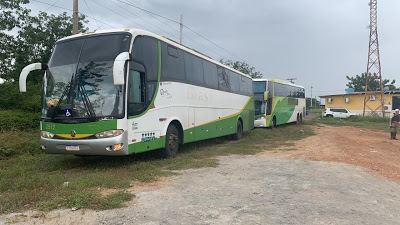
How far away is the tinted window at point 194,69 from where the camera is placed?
10.2m

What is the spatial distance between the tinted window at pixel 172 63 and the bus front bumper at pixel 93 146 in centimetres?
253

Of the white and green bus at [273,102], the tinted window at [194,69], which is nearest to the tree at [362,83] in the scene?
the white and green bus at [273,102]

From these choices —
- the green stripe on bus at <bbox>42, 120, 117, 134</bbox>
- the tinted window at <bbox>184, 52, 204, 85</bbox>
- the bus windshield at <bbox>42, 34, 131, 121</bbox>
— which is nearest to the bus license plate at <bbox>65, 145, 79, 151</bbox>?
the green stripe on bus at <bbox>42, 120, 117, 134</bbox>

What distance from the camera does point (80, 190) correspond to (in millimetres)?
5289

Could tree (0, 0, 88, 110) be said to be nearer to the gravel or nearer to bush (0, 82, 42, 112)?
bush (0, 82, 42, 112)

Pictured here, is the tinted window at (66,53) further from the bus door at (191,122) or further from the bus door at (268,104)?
the bus door at (268,104)

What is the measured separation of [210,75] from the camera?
1202 cm

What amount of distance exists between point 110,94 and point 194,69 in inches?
168

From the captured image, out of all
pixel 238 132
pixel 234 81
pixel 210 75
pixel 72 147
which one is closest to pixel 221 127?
pixel 210 75

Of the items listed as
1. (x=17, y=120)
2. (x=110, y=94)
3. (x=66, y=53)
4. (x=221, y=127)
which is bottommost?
(x=221, y=127)

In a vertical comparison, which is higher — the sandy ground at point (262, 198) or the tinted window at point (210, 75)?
the tinted window at point (210, 75)

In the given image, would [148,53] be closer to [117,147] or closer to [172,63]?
[172,63]

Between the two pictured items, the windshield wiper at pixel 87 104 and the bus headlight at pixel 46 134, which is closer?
the windshield wiper at pixel 87 104

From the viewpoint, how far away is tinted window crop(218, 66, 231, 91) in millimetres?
12992
